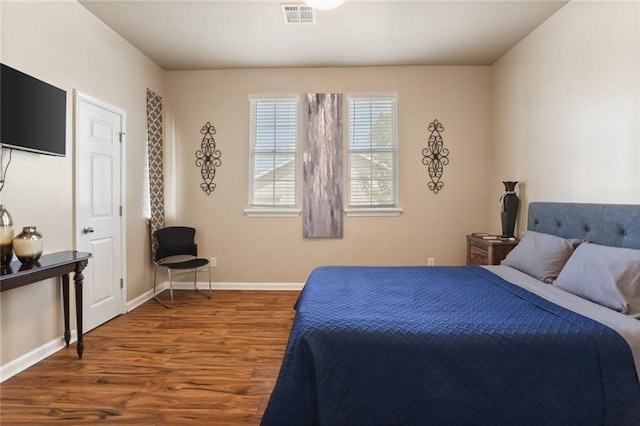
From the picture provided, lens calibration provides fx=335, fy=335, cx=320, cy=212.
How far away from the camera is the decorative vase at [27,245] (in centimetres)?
214

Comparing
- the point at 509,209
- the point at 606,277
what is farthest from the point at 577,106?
the point at 606,277

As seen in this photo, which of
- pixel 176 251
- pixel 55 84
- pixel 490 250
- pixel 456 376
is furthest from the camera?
pixel 176 251

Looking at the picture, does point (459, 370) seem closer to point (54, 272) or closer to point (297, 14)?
point (54, 272)

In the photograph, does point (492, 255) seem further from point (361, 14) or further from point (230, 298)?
point (230, 298)

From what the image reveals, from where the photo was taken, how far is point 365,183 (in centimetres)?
421

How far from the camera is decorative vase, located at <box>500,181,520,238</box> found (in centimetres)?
345

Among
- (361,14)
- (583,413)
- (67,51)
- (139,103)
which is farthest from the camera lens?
(139,103)

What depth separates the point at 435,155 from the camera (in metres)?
4.17

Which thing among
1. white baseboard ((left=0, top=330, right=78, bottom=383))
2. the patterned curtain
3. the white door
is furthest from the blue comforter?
the patterned curtain

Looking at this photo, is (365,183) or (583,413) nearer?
(583,413)

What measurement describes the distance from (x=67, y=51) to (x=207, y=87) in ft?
5.49

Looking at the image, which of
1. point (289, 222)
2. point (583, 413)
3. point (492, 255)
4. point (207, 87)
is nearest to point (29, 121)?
point (207, 87)

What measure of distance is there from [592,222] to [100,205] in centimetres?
405

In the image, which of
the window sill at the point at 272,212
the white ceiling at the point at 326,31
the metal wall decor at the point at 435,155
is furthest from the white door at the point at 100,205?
the metal wall decor at the point at 435,155
